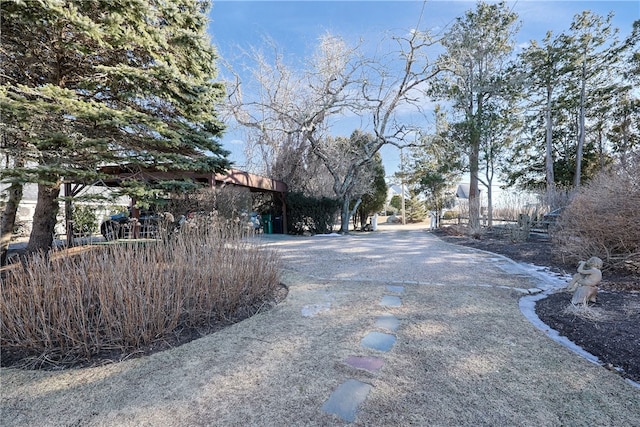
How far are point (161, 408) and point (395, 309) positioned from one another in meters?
2.30

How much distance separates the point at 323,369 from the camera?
1.98m

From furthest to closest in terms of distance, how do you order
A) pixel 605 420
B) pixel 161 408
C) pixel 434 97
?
pixel 434 97
pixel 161 408
pixel 605 420

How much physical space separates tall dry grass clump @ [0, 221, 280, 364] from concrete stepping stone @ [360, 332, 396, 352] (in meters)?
1.39

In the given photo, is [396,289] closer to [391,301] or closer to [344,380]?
[391,301]

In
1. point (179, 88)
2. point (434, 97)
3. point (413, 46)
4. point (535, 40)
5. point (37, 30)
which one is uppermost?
point (535, 40)

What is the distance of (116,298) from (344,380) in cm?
201

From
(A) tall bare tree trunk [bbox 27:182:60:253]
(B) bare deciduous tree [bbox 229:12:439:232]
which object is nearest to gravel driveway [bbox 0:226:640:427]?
(A) tall bare tree trunk [bbox 27:182:60:253]

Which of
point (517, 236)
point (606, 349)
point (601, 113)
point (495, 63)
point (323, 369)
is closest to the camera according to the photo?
point (323, 369)

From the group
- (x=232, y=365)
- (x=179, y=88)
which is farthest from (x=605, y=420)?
(x=179, y=88)

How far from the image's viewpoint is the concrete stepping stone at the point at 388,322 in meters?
2.66

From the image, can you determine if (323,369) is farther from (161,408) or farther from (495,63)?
(495,63)

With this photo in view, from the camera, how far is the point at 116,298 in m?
2.44

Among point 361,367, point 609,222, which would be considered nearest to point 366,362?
point 361,367

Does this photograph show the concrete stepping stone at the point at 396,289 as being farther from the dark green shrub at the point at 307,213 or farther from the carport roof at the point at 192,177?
the dark green shrub at the point at 307,213
